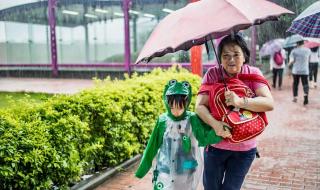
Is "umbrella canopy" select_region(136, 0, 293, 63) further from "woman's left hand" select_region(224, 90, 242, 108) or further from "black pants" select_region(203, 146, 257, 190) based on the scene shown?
"black pants" select_region(203, 146, 257, 190)

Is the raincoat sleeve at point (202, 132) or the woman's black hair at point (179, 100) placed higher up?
the woman's black hair at point (179, 100)

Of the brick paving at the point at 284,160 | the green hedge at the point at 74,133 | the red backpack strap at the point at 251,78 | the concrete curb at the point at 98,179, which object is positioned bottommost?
the brick paving at the point at 284,160

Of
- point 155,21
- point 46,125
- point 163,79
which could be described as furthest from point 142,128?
point 155,21

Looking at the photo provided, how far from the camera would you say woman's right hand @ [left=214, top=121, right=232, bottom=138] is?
2.56 metres

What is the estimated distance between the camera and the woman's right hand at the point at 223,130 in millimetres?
2561

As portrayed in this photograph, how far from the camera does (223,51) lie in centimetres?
273

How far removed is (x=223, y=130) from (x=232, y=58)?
503 millimetres

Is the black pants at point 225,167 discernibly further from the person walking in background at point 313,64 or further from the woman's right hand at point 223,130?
the person walking in background at point 313,64

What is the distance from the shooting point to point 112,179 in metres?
5.13

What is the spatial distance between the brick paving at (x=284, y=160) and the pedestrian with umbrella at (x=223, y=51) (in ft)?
6.57

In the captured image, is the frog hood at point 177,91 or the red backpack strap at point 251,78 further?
the frog hood at point 177,91

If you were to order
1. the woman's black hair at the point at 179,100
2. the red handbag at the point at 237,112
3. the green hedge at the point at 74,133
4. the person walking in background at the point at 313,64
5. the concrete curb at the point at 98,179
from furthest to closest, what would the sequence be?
the person walking in background at the point at 313,64 → the concrete curb at the point at 98,179 → the green hedge at the point at 74,133 → the woman's black hair at the point at 179,100 → the red handbag at the point at 237,112

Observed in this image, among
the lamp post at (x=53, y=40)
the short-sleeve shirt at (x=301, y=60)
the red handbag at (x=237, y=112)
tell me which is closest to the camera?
the red handbag at (x=237, y=112)

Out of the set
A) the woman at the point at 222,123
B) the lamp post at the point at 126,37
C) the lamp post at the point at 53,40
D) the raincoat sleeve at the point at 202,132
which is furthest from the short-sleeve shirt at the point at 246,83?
the lamp post at the point at 53,40
